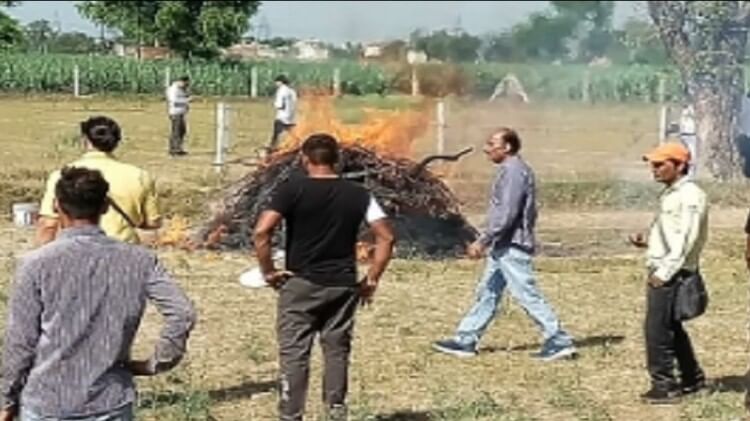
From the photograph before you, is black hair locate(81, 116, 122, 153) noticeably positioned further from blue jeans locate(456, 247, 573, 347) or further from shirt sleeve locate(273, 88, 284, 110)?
shirt sleeve locate(273, 88, 284, 110)

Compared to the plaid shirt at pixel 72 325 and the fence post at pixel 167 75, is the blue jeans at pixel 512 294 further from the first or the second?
the fence post at pixel 167 75

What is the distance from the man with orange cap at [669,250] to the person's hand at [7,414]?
4.67 meters

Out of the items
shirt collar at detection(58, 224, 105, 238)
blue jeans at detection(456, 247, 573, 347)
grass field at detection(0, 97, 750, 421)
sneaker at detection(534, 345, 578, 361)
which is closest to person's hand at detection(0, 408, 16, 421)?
shirt collar at detection(58, 224, 105, 238)

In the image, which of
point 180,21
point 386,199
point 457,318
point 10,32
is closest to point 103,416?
point 457,318

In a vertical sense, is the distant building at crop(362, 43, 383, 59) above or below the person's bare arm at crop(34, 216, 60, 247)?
above

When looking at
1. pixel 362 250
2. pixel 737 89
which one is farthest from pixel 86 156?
pixel 737 89

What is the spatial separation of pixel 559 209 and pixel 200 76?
25.2 metres

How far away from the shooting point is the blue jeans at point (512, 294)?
9.92m

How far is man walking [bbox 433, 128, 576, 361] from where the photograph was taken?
383 inches

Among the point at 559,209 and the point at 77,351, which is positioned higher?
the point at 77,351

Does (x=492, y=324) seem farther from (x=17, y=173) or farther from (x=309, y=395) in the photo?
(x=17, y=173)

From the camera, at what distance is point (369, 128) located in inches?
663

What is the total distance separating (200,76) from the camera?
45156 millimetres

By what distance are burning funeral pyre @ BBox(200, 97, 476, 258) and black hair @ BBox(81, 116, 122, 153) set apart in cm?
653
